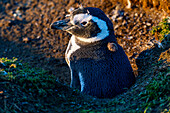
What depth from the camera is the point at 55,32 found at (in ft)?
20.4

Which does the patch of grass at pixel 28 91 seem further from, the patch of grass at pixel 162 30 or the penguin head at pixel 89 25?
the patch of grass at pixel 162 30

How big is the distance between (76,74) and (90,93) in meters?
0.43

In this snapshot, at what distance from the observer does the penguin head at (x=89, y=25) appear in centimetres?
362

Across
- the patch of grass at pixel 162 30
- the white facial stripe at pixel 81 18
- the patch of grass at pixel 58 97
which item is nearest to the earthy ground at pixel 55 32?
the patch of grass at pixel 162 30

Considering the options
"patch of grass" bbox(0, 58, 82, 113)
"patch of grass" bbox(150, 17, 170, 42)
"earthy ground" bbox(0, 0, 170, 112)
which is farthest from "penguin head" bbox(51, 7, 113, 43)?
"patch of grass" bbox(150, 17, 170, 42)

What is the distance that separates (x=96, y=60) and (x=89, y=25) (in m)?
0.57

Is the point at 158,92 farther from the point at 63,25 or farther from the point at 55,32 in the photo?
the point at 55,32

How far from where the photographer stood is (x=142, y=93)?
290 centimetres

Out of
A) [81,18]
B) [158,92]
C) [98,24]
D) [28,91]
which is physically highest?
[81,18]

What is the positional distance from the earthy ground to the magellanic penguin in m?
0.72

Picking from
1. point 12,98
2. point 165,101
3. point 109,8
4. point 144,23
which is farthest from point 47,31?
point 165,101

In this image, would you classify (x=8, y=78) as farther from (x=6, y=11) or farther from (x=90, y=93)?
(x=6, y=11)

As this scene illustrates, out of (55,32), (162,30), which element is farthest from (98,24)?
(55,32)

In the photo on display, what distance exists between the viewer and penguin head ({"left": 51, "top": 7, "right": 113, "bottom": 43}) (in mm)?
3623
